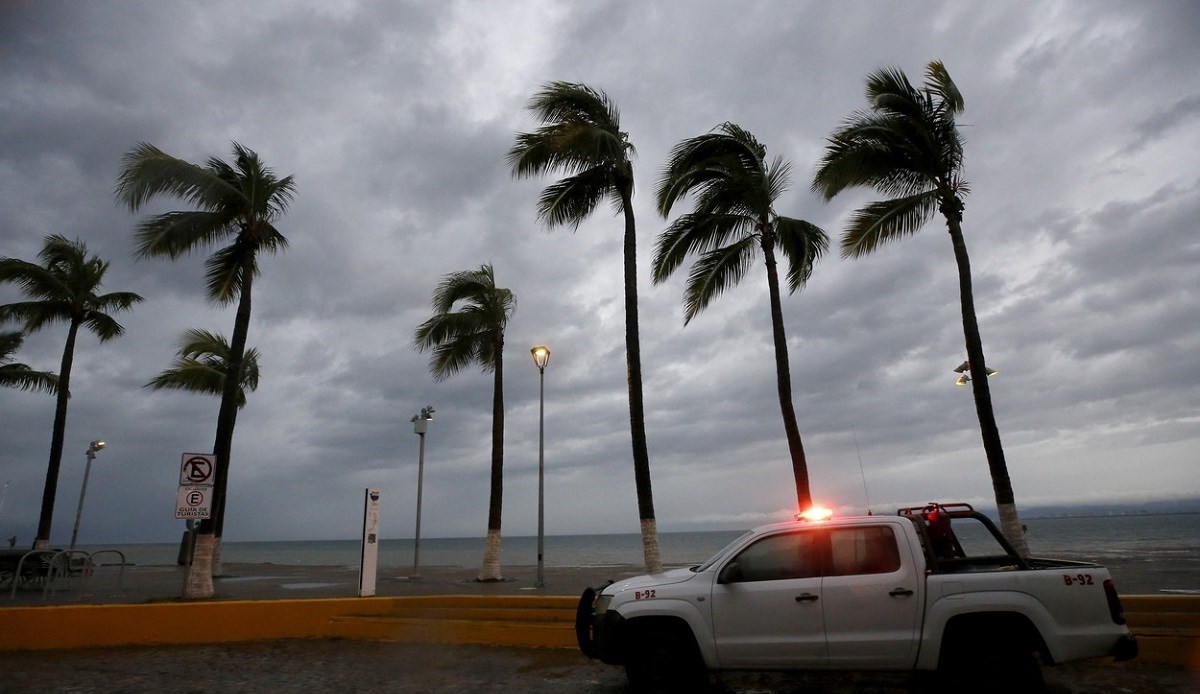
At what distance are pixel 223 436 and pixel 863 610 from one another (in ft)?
46.8

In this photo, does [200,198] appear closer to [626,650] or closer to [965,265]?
[626,650]

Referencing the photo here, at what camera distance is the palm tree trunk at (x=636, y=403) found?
1457 centimetres

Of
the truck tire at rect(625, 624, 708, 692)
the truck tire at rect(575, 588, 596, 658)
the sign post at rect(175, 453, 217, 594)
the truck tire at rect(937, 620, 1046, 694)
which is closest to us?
the truck tire at rect(937, 620, 1046, 694)

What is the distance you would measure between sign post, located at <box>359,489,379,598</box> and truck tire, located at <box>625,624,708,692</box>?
7.75 m

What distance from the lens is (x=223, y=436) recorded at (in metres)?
15.1

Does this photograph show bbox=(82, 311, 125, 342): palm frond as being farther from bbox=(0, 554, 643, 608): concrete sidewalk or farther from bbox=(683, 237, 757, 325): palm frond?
bbox=(683, 237, 757, 325): palm frond

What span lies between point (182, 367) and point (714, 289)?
20.8 m

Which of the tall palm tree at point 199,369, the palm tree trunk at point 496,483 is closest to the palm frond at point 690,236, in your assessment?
the palm tree trunk at point 496,483

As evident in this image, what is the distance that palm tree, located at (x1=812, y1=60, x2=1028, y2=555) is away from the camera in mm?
13836

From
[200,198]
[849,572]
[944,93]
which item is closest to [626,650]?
[849,572]

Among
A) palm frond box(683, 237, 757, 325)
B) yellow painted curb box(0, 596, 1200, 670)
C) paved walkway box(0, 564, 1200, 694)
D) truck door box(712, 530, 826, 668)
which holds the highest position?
palm frond box(683, 237, 757, 325)

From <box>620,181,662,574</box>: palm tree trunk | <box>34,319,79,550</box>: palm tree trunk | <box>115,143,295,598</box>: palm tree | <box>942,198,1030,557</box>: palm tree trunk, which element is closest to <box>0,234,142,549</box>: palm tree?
<box>34,319,79,550</box>: palm tree trunk

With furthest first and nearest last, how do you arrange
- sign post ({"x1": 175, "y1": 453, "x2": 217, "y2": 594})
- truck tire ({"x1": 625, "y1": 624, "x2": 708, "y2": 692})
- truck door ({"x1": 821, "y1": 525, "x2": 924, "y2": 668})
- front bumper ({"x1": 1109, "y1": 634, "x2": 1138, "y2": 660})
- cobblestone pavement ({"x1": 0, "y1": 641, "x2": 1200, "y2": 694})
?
sign post ({"x1": 175, "y1": 453, "x2": 217, "y2": 594}), cobblestone pavement ({"x1": 0, "y1": 641, "x2": 1200, "y2": 694}), truck tire ({"x1": 625, "y1": 624, "x2": 708, "y2": 692}), truck door ({"x1": 821, "y1": 525, "x2": 924, "y2": 668}), front bumper ({"x1": 1109, "y1": 634, "x2": 1138, "y2": 660})

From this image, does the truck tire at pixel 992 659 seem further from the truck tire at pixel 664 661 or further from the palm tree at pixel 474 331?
the palm tree at pixel 474 331
